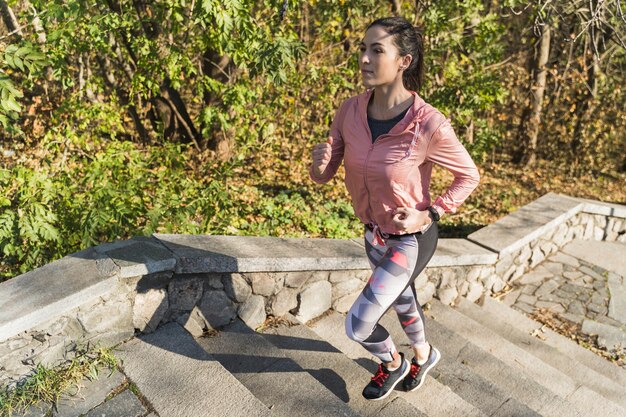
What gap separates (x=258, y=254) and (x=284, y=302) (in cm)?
47

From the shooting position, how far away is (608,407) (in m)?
3.46

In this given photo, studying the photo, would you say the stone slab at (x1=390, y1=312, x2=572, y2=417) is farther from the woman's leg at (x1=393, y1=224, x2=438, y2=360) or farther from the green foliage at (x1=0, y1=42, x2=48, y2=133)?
the green foliage at (x1=0, y1=42, x2=48, y2=133)

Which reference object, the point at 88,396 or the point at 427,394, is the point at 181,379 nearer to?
the point at 88,396

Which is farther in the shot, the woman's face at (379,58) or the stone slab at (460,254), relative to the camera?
the stone slab at (460,254)

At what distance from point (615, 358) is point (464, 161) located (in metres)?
3.04

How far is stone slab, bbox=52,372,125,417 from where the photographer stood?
94.8 inches

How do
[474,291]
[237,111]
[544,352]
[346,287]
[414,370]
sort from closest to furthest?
1. [414,370]
2. [346,287]
3. [544,352]
4. [474,291]
5. [237,111]

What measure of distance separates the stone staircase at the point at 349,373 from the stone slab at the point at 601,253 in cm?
202

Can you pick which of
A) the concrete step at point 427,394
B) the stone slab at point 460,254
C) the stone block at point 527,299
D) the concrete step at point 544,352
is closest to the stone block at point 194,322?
the concrete step at point 427,394

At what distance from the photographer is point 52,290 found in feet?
8.54

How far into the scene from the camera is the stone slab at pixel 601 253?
6.09 metres

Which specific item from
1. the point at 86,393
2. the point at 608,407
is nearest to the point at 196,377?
the point at 86,393

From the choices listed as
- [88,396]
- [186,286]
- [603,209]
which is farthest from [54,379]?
[603,209]

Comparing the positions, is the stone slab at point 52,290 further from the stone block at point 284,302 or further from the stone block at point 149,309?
the stone block at point 284,302
